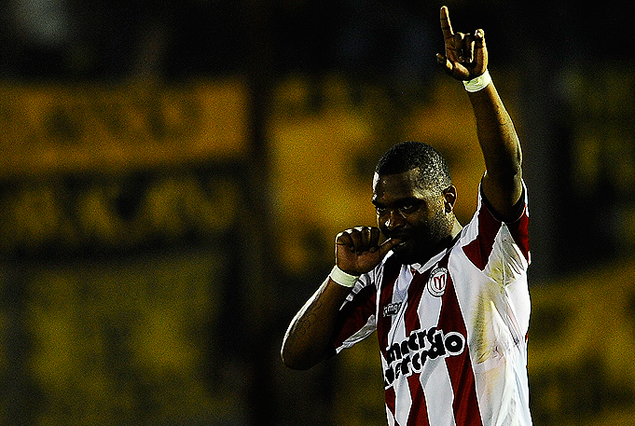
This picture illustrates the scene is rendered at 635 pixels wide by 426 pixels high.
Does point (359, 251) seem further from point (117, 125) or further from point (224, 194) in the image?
point (224, 194)

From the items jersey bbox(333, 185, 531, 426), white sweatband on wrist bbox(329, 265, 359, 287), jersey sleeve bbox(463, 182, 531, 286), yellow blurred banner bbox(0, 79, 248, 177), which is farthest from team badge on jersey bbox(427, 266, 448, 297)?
yellow blurred banner bbox(0, 79, 248, 177)

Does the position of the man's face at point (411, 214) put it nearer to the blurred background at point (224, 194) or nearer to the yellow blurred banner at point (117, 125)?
the blurred background at point (224, 194)

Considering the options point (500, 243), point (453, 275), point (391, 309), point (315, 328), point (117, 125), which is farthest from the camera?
point (117, 125)

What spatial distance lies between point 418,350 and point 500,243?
0.41 m

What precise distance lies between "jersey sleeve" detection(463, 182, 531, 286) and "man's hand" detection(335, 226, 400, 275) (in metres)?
0.36

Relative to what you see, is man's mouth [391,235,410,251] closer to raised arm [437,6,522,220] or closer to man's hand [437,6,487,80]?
raised arm [437,6,522,220]

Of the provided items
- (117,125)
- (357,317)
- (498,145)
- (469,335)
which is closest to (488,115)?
(498,145)

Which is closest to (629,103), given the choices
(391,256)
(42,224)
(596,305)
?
(596,305)

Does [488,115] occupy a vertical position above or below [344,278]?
above

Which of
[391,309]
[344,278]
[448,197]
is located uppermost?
[448,197]

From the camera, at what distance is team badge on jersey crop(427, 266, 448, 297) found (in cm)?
269

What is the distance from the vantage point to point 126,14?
6.50 m

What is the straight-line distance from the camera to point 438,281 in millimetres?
2709

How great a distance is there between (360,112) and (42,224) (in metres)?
2.53
